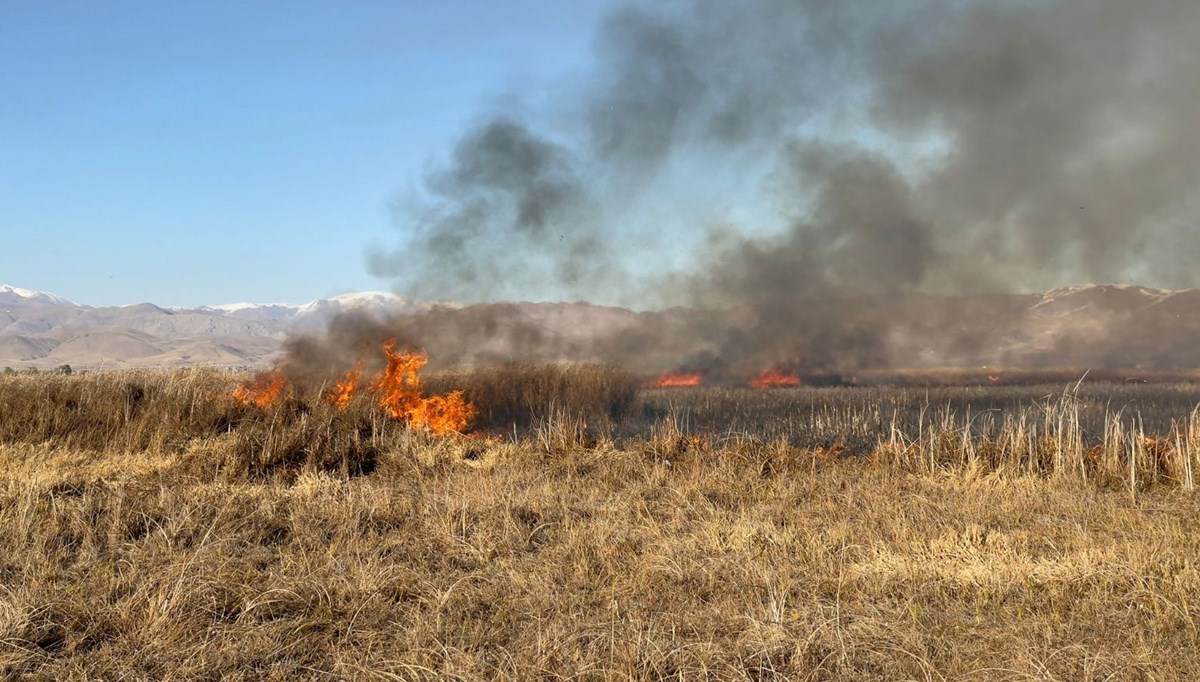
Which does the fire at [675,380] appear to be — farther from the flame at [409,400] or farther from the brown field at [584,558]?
the brown field at [584,558]

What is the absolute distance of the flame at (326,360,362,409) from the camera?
17877mm

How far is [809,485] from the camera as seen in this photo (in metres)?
11.2

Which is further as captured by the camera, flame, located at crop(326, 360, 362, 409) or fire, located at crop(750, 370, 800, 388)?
fire, located at crop(750, 370, 800, 388)

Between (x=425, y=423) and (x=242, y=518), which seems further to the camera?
(x=425, y=423)

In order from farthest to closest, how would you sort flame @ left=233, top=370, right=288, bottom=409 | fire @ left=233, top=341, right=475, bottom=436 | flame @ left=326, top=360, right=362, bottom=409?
1. flame @ left=326, top=360, right=362, bottom=409
2. fire @ left=233, top=341, right=475, bottom=436
3. flame @ left=233, top=370, right=288, bottom=409

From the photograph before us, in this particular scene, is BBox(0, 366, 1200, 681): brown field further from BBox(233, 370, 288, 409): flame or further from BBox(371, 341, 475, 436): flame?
BBox(371, 341, 475, 436): flame

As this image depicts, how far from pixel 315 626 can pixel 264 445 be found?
7481 millimetres

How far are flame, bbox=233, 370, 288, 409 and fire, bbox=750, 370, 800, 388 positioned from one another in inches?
892

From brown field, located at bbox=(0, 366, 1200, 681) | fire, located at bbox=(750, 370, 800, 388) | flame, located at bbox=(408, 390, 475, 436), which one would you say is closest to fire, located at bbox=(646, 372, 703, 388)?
fire, located at bbox=(750, 370, 800, 388)

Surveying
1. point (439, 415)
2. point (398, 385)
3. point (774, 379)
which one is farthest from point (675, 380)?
point (398, 385)

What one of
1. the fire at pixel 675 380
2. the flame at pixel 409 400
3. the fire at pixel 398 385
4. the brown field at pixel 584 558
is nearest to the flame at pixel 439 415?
the flame at pixel 409 400

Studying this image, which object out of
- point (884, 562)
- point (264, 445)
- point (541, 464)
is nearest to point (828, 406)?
point (541, 464)

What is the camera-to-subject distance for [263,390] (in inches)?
746

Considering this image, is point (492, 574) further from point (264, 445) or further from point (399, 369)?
point (399, 369)
